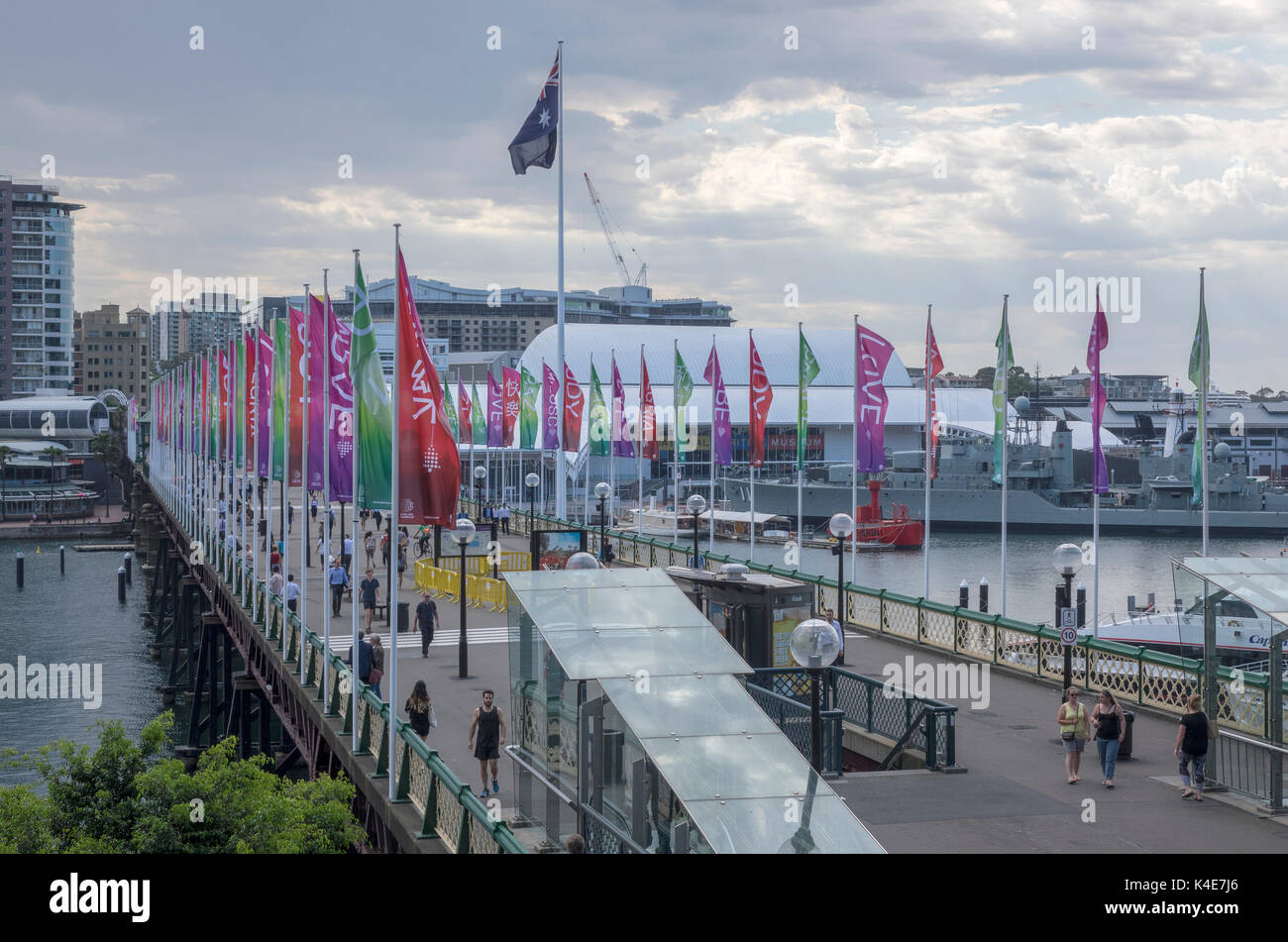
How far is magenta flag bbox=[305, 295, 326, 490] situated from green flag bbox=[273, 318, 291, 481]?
1360mm

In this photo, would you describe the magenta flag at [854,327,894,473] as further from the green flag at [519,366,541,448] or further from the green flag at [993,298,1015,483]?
the green flag at [519,366,541,448]

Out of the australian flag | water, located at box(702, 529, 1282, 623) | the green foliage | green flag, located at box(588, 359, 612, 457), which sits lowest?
water, located at box(702, 529, 1282, 623)

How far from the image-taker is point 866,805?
17859 millimetres

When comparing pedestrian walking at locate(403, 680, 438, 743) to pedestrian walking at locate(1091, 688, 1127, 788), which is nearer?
pedestrian walking at locate(1091, 688, 1127, 788)

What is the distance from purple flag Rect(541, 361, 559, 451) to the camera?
184 ft

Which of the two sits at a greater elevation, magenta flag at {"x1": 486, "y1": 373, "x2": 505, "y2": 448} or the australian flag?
the australian flag

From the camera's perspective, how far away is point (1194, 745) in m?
17.8

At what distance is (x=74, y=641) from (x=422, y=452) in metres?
51.1

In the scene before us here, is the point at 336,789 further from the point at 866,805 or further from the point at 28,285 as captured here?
the point at 28,285

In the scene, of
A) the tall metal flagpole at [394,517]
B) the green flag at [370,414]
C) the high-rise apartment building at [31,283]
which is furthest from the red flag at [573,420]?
the high-rise apartment building at [31,283]

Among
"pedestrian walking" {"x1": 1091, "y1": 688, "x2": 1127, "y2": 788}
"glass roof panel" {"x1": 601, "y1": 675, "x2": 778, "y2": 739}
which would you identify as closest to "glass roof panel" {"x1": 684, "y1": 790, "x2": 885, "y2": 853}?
"glass roof panel" {"x1": 601, "y1": 675, "x2": 778, "y2": 739}

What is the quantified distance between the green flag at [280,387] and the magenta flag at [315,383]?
1360 mm

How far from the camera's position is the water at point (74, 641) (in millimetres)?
44812
